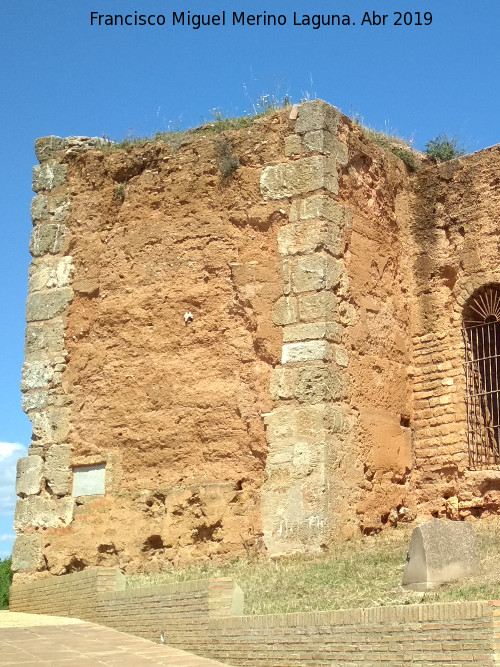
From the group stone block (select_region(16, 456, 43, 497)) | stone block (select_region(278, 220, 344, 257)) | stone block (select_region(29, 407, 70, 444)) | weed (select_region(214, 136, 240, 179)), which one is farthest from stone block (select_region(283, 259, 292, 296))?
stone block (select_region(16, 456, 43, 497))

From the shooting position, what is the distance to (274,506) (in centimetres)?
1000

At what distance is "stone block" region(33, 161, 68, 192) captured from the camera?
1218cm

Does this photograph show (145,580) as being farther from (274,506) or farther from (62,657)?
(62,657)

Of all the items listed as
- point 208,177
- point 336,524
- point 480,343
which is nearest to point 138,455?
point 336,524

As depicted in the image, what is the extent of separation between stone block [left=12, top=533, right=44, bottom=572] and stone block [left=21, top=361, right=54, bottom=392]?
1.71m

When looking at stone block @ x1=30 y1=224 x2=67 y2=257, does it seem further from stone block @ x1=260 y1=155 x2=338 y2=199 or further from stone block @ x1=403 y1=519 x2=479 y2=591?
stone block @ x1=403 y1=519 x2=479 y2=591

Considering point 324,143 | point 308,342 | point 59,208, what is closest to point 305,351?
point 308,342

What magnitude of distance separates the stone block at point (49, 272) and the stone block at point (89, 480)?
2.19m

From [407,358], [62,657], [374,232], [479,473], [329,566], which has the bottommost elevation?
[62,657]

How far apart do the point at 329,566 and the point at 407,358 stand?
137 inches

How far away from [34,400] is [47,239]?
76.4 inches

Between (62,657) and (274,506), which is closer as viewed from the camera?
(62,657)

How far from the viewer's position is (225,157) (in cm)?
1112

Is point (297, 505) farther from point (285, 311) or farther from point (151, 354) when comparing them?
point (151, 354)
